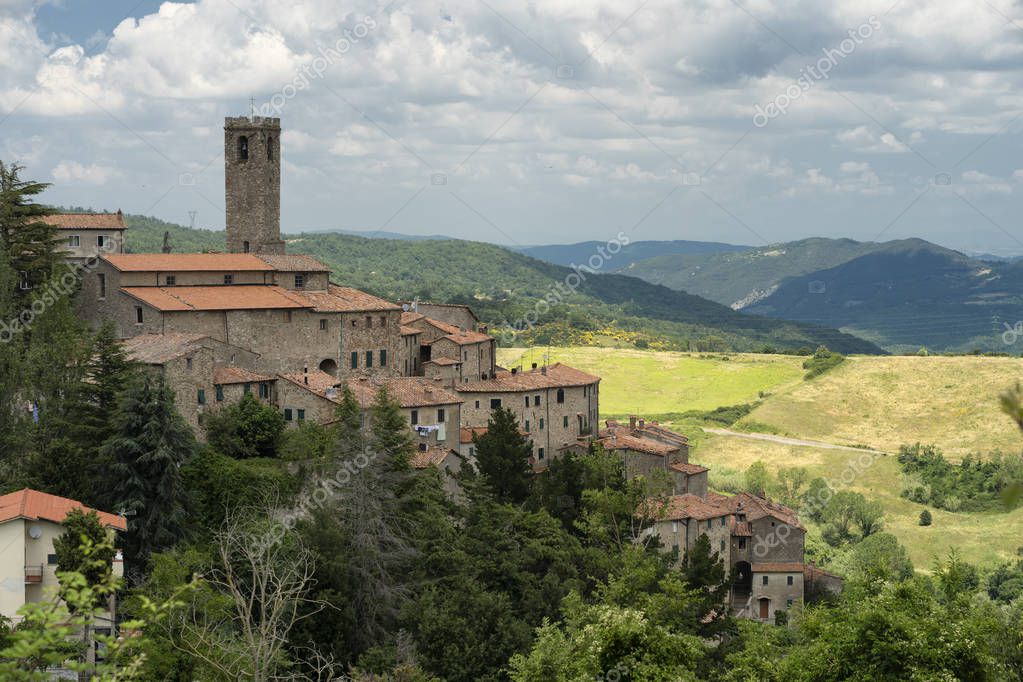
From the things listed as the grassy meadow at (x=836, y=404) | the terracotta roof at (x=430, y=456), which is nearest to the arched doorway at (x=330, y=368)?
the terracotta roof at (x=430, y=456)

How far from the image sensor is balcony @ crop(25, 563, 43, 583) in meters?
37.1

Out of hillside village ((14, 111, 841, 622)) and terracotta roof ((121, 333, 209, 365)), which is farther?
hillside village ((14, 111, 841, 622))

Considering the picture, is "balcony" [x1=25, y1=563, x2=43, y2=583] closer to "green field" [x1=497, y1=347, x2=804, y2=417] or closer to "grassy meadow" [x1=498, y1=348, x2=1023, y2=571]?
"grassy meadow" [x1=498, y1=348, x2=1023, y2=571]

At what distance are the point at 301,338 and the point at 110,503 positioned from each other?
15.8 m

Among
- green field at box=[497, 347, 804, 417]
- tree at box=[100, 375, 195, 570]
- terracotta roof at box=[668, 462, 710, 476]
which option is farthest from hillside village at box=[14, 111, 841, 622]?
green field at box=[497, 347, 804, 417]

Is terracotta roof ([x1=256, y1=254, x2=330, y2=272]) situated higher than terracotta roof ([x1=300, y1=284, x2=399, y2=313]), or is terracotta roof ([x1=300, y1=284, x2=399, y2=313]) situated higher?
terracotta roof ([x1=256, y1=254, x2=330, y2=272])

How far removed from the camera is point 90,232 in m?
66.0

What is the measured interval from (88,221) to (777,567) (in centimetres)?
4125

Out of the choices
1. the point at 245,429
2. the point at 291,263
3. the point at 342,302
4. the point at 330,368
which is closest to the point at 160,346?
the point at 245,429

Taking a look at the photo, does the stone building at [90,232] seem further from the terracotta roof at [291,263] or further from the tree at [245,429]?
the tree at [245,429]

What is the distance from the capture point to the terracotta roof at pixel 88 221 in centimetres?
6569

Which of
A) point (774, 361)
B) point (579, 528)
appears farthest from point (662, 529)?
point (774, 361)

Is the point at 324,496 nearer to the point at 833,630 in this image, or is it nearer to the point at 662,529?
the point at 662,529

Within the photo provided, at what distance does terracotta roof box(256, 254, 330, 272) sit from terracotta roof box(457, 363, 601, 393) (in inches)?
385
